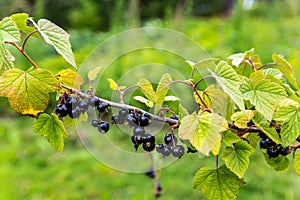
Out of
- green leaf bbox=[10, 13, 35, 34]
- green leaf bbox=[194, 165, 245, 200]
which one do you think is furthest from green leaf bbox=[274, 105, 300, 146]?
green leaf bbox=[10, 13, 35, 34]

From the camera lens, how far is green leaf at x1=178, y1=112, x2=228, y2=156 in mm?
627

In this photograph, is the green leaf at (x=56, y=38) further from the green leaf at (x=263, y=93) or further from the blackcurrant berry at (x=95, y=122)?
the green leaf at (x=263, y=93)

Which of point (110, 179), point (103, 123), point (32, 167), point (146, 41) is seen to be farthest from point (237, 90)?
point (146, 41)

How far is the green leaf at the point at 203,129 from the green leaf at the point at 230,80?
0.13ft

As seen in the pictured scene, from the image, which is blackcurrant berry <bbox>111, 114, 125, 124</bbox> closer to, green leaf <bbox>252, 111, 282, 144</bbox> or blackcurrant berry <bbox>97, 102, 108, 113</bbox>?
blackcurrant berry <bbox>97, 102, 108, 113</bbox>

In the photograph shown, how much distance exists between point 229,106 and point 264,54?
340cm

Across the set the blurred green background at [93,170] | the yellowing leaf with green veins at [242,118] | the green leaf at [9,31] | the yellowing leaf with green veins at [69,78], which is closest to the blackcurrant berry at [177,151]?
the yellowing leaf with green veins at [242,118]

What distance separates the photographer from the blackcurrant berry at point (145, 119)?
2.28 feet

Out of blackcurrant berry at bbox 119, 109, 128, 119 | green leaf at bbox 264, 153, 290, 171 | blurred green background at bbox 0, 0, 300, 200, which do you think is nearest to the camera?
blackcurrant berry at bbox 119, 109, 128, 119

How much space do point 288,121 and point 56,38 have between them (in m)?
0.41

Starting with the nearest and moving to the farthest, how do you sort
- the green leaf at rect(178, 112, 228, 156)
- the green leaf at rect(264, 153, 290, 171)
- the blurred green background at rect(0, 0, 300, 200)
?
the green leaf at rect(178, 112, 228, 156)
the green leaf at rect(264, 153, 290, 171)
the blurred green background at rect(0, 0, 300, 200)

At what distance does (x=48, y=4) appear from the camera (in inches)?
440

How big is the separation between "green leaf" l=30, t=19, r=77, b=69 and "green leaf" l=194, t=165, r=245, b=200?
31 cm

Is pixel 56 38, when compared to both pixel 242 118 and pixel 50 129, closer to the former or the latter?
pixel 50 129
